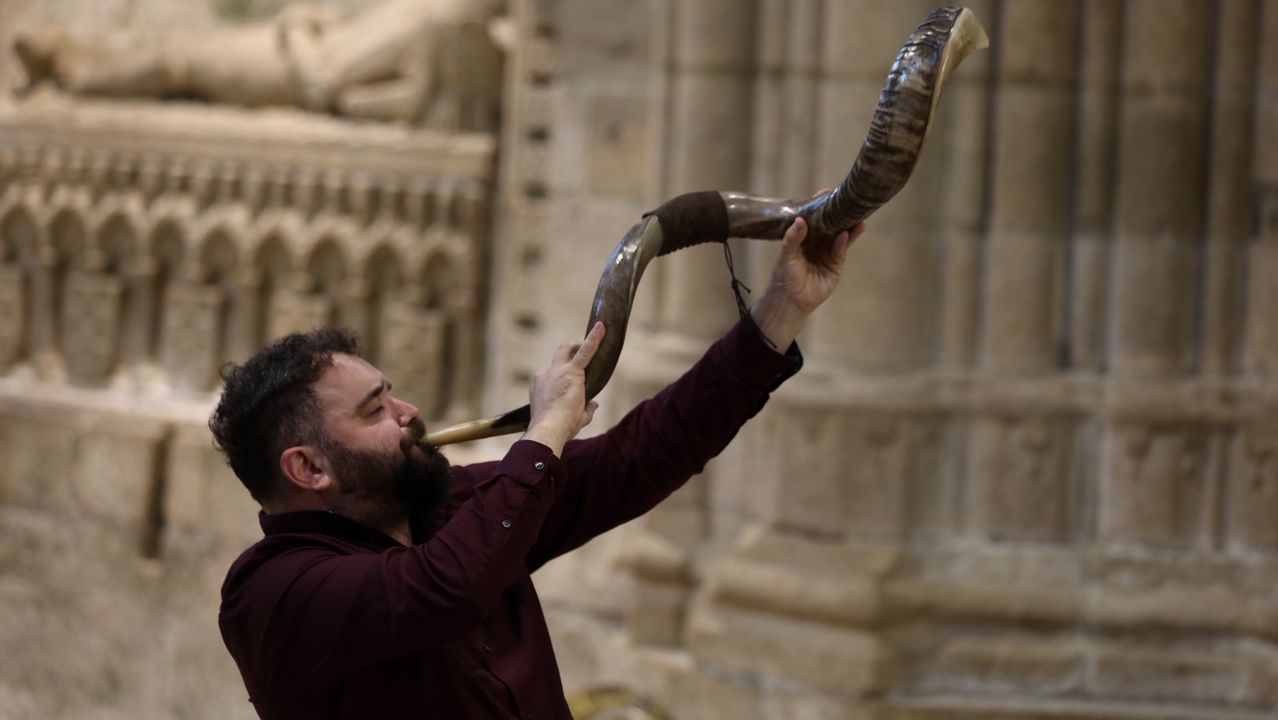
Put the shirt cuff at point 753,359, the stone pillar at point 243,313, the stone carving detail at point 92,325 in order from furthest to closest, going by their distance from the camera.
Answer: the stone carving detail at point 92,325 → the stone pillar at point 243,313 → the shirt cuff at point 753,359

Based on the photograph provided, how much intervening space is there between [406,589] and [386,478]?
0.26 metres

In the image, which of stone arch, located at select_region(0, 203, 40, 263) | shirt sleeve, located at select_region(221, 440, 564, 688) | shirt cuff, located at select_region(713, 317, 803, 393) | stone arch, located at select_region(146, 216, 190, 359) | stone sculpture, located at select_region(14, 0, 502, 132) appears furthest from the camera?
stone arch, located at select_region(0, 203, 40, 263)

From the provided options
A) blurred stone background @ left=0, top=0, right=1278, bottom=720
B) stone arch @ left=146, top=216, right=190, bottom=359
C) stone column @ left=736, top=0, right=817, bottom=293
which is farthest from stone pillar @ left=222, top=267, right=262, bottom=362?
stone column @ left=736, top=0, right=817, bottom=293

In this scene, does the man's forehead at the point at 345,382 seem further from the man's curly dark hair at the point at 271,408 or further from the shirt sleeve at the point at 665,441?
the shirt sleeve at the point at 665,441

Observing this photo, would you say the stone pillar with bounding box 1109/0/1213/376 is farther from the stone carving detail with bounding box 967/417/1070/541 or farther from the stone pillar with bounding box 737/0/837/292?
the stone pillar with bounding box 737/0/837/292

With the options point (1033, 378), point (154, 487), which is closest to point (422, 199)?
point (154, 487)

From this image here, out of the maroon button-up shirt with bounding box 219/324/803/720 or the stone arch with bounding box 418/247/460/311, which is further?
the stone arch with bounding box 418/247/460/311

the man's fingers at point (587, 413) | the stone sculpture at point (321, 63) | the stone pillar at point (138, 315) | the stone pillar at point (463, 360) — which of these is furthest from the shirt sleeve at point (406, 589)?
the stone pillar at point (138, 315)

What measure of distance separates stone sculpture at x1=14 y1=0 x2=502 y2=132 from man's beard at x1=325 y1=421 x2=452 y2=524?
278cm

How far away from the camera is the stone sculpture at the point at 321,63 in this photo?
16.0ft

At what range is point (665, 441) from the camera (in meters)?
2.45

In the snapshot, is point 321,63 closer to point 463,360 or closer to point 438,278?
point 438,278

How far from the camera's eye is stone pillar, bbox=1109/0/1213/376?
3967mm

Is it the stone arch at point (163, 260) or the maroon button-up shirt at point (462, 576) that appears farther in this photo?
the stone arch at point (163, 260)
